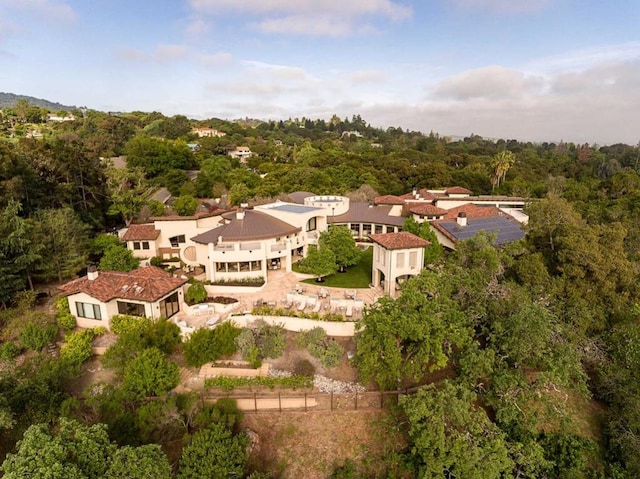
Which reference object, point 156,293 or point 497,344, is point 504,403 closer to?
point 497,344

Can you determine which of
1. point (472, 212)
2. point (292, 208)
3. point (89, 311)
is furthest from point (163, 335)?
point (472, 212)

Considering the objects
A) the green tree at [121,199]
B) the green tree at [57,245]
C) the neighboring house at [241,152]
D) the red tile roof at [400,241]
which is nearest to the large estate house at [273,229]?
the red tile roof at [400,241]

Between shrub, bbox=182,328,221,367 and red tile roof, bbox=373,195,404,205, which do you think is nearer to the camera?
shrub, bbox=182,328,221,367

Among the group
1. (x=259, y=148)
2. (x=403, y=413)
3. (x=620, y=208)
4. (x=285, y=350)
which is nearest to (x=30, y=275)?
(x=285, y=350)

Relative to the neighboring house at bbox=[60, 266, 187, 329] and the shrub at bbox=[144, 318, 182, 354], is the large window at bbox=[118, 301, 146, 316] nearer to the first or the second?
the neighboring house at bbox=[60, 266, 187, 329]

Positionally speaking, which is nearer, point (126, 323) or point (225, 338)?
point (225, 338)

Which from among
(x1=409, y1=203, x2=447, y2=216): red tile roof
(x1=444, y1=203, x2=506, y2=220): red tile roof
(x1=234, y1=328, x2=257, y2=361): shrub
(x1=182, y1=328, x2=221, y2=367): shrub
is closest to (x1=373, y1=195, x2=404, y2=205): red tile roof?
(x1=409, y1=203, x2=447, y2=216): red tile roof

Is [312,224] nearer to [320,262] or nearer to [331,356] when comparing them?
[320,262]
